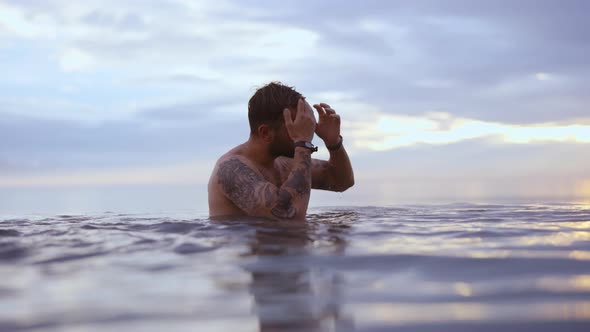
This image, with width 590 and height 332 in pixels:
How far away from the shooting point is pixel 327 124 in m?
5.47

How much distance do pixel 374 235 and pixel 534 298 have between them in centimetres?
189

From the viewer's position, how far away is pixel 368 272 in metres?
2.31

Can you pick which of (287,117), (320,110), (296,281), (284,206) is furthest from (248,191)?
(296,281)

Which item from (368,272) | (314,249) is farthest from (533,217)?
(368,272)

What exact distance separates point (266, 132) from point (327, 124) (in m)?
0.79

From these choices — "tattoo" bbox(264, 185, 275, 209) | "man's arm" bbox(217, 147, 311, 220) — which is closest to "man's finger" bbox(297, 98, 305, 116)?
"man's arm" bbox(217, 147, 311, 220)

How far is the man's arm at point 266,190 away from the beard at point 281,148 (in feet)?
1.09

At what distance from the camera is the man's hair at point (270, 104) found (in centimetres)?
489

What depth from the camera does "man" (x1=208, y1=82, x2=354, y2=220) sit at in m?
4.46

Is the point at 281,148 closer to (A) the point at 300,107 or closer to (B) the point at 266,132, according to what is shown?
(B) the point at 266,132

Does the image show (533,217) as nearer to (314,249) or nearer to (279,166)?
(279,166)

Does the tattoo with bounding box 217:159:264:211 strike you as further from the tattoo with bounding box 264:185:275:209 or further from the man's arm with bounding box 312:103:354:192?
the man's arm with bounding box 312:103:354:192

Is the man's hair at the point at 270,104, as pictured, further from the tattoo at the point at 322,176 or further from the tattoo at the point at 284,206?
the tattoo at the point at 322,176

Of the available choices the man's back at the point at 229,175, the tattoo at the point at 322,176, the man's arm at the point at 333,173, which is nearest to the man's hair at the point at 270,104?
the man's back at the point at 229,175
